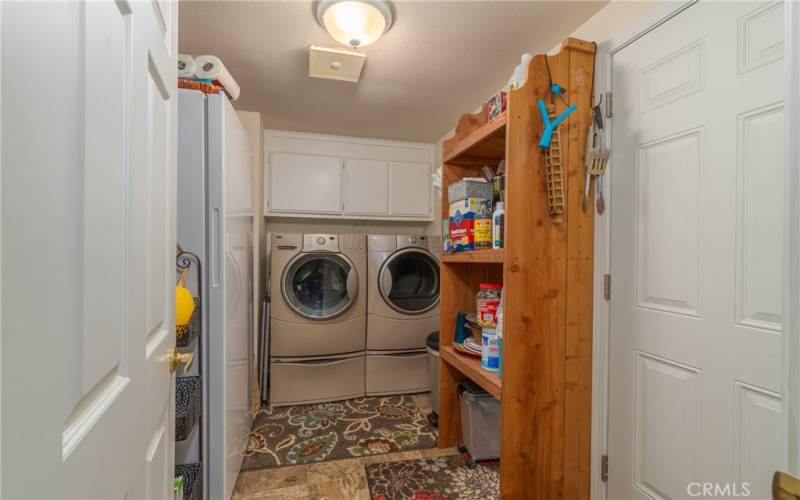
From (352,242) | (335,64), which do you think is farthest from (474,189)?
(352,242)

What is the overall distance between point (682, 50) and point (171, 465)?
1929 millimetres

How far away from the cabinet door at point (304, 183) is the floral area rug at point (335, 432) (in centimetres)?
162

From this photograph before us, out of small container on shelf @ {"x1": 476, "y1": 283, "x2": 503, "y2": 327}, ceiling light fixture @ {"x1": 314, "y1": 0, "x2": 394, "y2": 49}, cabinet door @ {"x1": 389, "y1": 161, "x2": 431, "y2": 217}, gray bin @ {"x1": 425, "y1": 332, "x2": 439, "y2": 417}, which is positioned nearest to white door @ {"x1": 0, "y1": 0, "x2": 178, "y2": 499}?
ceiling light fixture @ {"x1": 314, "y1": 0, "x2": 394, "y2": 49}

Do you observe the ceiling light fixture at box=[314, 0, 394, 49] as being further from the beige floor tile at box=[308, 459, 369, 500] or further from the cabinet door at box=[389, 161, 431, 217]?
the beige floor tile at box=[308, 459, 369, 500]

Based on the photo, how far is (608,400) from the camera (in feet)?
4.40

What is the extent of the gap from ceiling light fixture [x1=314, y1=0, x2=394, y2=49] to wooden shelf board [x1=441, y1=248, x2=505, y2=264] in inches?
43.5

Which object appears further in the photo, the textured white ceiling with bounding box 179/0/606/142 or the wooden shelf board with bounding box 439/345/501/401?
the textured white ceiling with bounding box 179/0/606/142

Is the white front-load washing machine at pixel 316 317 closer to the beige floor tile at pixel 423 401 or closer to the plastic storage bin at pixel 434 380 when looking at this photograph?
the beige floor tile at pixel 423 401

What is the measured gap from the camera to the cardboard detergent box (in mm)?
1575

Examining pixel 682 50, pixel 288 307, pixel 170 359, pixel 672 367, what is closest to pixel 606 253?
pixel 672 367

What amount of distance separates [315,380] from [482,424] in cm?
133

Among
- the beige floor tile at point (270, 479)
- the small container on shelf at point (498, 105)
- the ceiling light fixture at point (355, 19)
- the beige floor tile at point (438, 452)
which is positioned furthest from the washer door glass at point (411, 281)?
the ceiling light fixture at point (355, 19)

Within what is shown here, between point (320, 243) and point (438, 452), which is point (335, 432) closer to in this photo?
point (438, 452)

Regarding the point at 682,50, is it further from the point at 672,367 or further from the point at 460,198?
the point at 672,367
